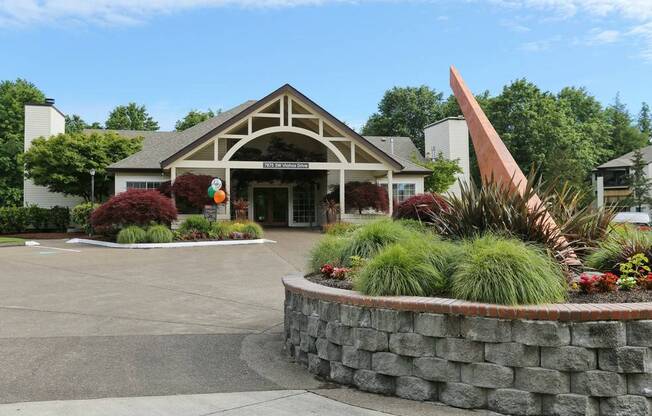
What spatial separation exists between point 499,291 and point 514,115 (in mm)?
45633

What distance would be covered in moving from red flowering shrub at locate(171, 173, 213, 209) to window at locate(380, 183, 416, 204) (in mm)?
10054

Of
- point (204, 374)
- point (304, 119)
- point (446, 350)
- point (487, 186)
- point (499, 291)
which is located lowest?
point (204, 374)

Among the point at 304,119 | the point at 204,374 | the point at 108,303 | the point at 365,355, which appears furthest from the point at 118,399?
the point at 304,119

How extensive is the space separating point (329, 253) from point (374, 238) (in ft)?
2.59

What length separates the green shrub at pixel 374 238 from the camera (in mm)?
7434

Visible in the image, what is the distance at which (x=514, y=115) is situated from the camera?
47.1 meters

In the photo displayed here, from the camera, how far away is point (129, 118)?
5444 cm

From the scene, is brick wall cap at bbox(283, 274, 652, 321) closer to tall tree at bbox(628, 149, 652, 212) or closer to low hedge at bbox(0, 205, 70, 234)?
low hedge at bbox(0, 205, 70, 234)

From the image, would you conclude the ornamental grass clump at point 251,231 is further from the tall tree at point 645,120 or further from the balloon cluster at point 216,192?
the tall tree at point 645,120

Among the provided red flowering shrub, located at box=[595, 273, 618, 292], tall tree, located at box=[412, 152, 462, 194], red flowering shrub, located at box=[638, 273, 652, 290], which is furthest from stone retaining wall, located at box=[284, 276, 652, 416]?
tall tree, located at box=[412, 152, 462, 194]

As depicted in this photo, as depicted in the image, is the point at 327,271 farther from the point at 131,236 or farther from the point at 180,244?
the point at 131,236

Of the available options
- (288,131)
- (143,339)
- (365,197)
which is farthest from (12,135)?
(143,339)

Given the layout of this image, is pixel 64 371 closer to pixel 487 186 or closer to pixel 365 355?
pixel 365 355

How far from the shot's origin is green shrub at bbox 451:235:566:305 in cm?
484
